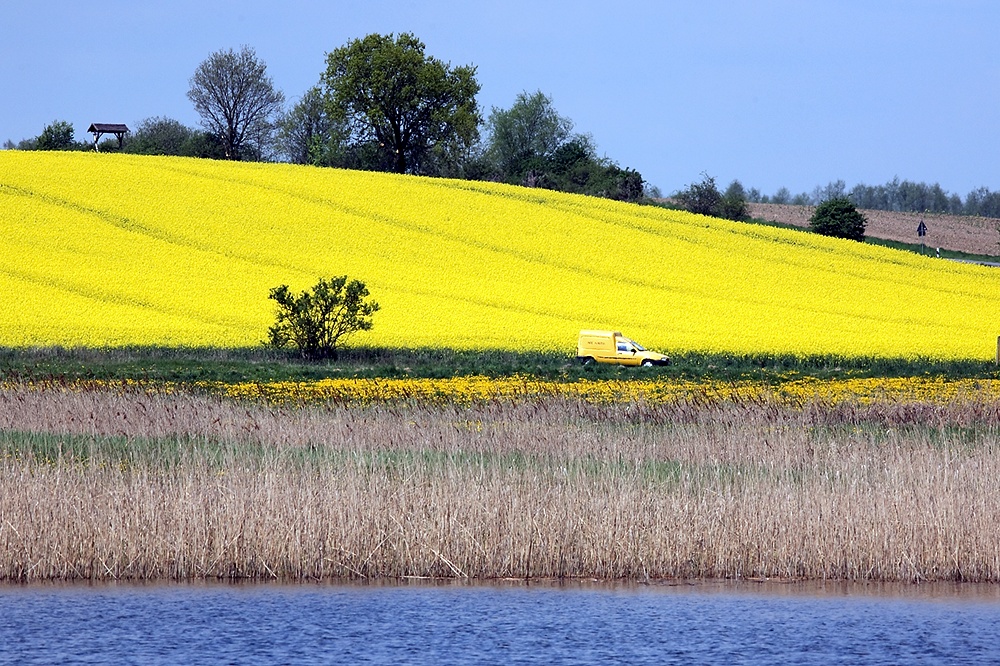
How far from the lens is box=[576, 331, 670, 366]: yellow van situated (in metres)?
36.4

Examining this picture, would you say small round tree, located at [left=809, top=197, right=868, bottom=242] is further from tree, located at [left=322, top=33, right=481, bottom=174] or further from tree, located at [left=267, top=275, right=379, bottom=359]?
tree, located at [left=267, top=275, right=379, bottom=359]


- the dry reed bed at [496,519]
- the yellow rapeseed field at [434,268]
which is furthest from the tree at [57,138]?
the dry reed bed at [496,519]

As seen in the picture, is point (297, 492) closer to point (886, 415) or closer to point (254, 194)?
point (886, 415)

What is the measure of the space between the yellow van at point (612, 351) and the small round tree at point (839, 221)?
40.7 m

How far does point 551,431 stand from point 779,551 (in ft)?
19.8

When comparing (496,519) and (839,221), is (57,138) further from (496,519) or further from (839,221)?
(496,519)

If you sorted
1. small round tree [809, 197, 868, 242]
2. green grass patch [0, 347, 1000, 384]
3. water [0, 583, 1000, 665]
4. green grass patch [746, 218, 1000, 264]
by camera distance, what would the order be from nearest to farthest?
water [0, 583, 1000, 665] → green grass patch [0, 347, 1000, 384] → small round tree [809, 197, 868, 242] → green grass patch [746, 218, 1000, 264]

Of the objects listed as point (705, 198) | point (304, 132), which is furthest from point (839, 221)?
point (304, 132)

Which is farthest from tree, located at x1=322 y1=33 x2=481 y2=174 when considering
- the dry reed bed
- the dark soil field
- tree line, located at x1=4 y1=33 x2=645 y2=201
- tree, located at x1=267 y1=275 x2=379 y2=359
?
the dry reed bed

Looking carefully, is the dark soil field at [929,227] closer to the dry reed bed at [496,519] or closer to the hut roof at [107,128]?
the hut roof at [107,128]

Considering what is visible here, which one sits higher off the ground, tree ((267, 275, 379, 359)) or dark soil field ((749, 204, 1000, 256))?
dark soil field ((749, 204, 1000, 256))

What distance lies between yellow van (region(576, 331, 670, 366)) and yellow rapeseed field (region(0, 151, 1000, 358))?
1650 millimetres

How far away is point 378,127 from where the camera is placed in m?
88.0

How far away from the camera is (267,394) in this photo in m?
26.9
